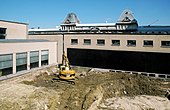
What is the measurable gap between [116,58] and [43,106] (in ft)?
72.3

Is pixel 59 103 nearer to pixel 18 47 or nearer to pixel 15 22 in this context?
pixel 18 47

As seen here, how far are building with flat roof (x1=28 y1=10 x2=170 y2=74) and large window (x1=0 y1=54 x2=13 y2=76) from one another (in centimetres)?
1322

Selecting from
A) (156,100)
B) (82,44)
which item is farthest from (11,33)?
(156,100)

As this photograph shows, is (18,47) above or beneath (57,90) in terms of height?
above

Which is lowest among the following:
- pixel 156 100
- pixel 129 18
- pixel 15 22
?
pixel 156 100

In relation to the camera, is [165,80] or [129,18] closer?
[165,80]

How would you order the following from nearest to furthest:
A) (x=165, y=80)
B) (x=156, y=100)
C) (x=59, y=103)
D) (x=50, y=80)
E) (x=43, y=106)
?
(x=43, y=106), (x=59, y=103), (x=156, y=100), (x=50, y=80), (x=165, y=80)

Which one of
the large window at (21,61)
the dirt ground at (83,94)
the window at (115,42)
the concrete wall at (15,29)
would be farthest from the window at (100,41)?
the concrete wall at (15,29)

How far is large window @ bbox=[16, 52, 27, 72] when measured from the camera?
2706cm

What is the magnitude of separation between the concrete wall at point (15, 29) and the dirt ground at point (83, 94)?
11.5 meters

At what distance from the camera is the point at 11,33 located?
115ft

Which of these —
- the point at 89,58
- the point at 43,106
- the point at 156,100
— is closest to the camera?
the point at 43,106

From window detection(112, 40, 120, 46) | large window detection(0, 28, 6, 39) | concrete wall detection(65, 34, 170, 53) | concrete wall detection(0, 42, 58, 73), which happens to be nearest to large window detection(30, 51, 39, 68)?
concrete wall detection(0, 42, 58, 73)

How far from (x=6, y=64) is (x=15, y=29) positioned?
12.9 meters
